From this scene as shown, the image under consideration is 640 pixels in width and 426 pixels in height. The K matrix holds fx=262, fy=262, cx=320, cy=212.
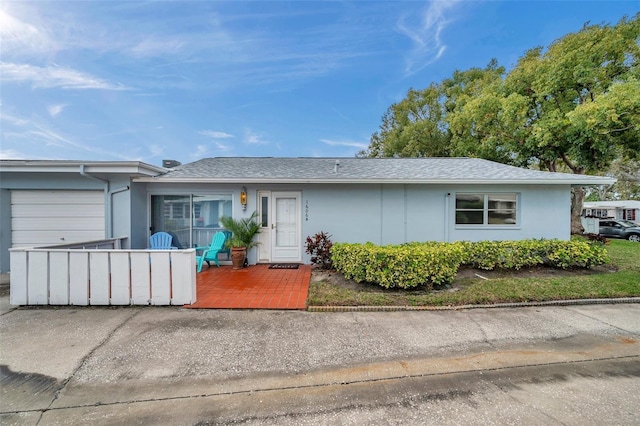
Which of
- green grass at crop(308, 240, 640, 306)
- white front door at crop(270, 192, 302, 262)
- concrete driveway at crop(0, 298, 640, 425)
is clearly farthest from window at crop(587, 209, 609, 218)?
white front door at crop(270, 192, 302, 262)

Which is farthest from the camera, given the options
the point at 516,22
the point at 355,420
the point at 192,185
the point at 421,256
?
the point at 516,22

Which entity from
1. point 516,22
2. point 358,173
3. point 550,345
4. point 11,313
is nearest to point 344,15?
point 358,173

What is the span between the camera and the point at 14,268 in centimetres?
453

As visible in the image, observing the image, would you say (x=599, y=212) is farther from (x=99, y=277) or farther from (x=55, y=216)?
(x=55, y=216)

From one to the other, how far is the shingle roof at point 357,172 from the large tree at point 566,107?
5378 mm

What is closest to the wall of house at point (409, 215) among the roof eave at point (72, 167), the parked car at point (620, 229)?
the roof eave at point (72, 167)

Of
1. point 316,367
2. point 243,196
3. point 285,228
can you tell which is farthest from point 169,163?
point 316,367

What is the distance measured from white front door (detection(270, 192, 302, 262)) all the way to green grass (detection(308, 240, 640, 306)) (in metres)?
2.20

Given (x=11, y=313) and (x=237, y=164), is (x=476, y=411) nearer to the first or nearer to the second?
(x=11, y=313)

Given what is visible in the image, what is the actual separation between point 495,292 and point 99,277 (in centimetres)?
731

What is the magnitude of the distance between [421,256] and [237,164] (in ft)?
22.3

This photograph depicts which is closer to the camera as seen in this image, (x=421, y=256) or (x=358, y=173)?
(x=421, y=256)

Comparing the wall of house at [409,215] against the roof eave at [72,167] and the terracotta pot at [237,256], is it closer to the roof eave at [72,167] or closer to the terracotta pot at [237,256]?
the terracotta pot at [237,256]

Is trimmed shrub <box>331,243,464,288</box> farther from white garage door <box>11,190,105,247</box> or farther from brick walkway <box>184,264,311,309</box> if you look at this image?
white garage door <box>11,190,105,247</box>
